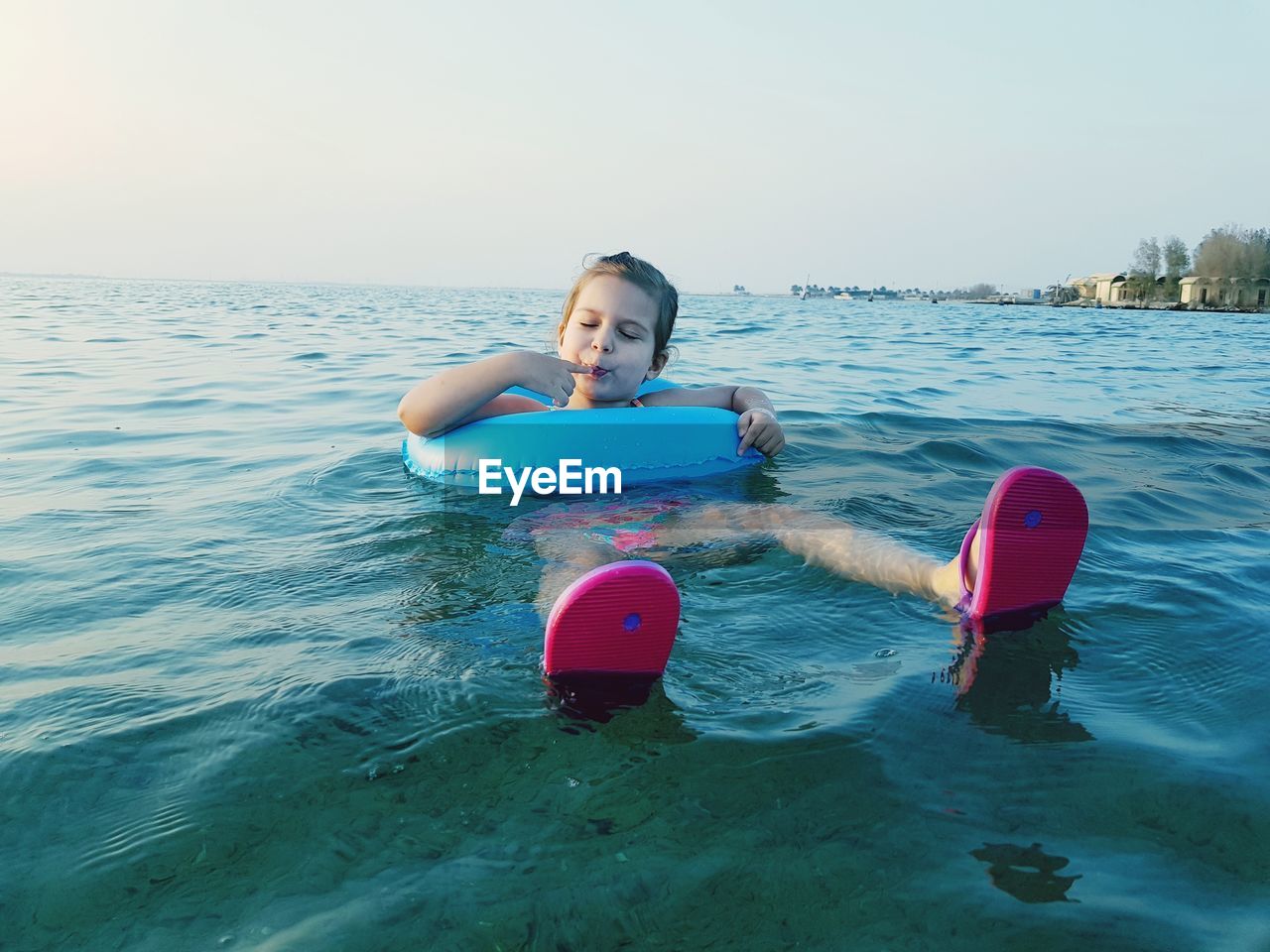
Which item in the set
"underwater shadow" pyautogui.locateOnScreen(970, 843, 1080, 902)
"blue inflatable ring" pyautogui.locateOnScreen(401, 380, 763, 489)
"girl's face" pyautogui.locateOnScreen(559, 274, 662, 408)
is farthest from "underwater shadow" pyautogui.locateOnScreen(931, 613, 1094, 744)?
"girl's face" pyautogui.locateOnScreen(559, 274, 662, 408)

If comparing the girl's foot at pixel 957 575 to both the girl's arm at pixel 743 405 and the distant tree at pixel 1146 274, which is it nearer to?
the girl's arm at pixel 743 405

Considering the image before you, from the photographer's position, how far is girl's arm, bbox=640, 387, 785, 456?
3.73 m

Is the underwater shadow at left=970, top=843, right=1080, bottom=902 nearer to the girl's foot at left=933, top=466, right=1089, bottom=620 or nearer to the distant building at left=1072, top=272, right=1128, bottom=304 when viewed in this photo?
the girl's foot at left=933, top=466, right=1089, bottom=620

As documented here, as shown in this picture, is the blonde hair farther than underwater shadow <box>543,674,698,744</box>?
Yes

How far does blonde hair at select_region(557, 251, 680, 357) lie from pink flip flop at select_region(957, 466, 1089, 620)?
1.86 metres

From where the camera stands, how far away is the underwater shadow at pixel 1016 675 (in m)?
1.70

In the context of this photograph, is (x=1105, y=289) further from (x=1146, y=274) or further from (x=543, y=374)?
(x=543, y=374)

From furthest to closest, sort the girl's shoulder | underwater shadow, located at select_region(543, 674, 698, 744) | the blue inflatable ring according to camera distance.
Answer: the girl's shoulder < the blue inflatable ring < underwater shadow, located at select_region(543, 674, 698, 744)

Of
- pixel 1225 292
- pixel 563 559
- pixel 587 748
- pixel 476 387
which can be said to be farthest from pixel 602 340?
pixel 1225 292

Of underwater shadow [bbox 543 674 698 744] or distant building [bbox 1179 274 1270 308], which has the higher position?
distant building [bbox 1179 274 1270 308]

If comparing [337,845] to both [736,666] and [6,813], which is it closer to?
[6,813]

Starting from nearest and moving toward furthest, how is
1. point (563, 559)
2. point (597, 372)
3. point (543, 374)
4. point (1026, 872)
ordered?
point (1026, 872)
point (563, 559)
point (543, 374)
point (597, 372)

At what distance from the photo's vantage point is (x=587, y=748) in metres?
1.59

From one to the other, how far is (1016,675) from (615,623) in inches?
35.3
